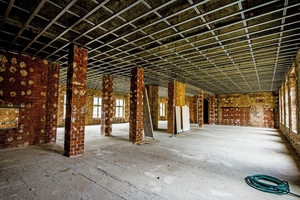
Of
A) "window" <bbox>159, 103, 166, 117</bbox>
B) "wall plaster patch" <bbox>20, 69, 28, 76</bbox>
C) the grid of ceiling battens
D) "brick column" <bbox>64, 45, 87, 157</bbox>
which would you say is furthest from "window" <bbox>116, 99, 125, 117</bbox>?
"brick column" <bbox>64, 45, 87, 157</bbox>

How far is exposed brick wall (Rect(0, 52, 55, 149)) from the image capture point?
464 cm

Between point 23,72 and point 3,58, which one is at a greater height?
point 3,58

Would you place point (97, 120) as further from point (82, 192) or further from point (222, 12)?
point (222, 12)

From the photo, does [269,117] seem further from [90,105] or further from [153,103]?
[90,105]

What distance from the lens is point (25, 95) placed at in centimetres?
499

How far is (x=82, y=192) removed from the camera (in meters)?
2.30

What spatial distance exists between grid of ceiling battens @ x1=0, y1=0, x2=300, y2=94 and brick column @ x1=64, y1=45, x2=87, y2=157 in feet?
1.62

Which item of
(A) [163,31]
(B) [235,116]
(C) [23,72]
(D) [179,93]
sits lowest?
(B) [235,116]

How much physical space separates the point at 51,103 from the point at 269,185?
22.6 feet

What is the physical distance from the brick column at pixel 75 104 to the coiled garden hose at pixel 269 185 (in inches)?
168

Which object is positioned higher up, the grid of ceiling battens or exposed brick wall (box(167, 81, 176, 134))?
the grid of ceiling battens

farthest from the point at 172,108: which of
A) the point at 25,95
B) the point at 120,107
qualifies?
the point at 120,107

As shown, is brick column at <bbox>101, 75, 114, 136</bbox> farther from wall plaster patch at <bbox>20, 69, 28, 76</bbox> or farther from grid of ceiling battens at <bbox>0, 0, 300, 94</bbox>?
wall plaster patch at <bbox>20, 69, 28, 76</bbox>

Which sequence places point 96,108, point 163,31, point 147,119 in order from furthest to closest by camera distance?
point 96,108 → point 147,119 → point 163,31
